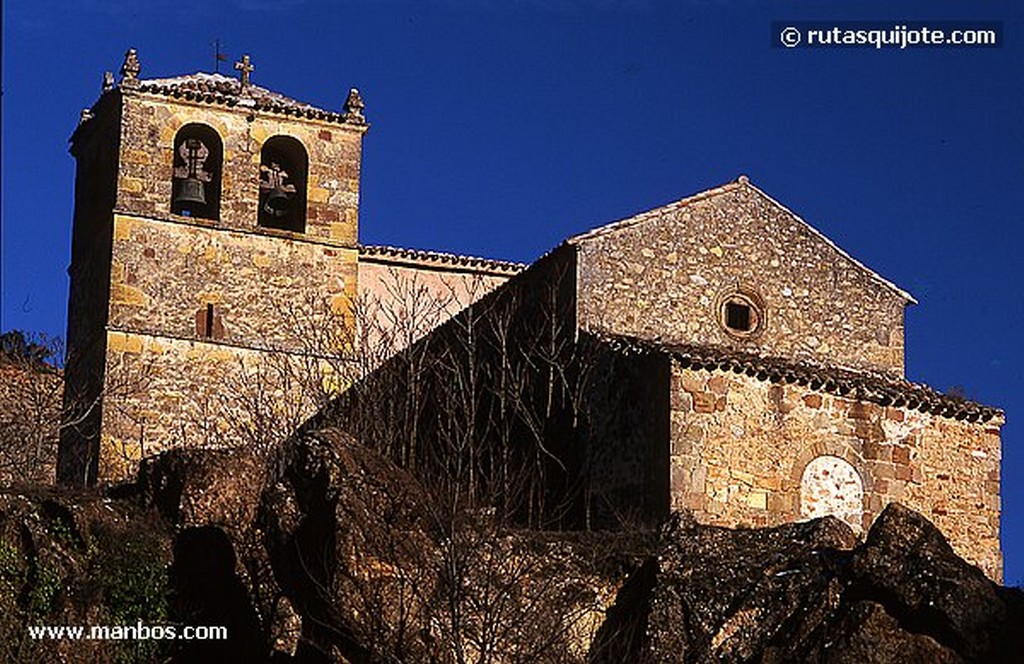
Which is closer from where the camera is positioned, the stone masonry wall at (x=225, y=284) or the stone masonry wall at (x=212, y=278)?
the stone masonry wall at (x=212, y=278)

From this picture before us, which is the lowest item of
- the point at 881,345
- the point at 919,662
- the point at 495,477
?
the point at 919,662

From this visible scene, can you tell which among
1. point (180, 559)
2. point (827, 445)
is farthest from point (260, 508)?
point (827, 445)

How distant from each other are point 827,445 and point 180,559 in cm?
925

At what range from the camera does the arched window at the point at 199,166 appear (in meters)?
35.9

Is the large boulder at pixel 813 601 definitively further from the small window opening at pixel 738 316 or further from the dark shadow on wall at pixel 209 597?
the small window opening at pixel 738 316

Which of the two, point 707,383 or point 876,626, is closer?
point 876,626

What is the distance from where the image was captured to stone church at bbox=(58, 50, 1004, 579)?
28281 millimetres

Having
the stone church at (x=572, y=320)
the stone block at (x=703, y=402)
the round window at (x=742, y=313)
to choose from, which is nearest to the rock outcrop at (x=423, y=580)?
the stone block at (x=703, y=402)

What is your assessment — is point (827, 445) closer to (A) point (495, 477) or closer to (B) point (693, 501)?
(B) point (693, 501)

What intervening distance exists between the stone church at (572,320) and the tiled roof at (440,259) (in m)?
0.05

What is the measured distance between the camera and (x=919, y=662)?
19.9m

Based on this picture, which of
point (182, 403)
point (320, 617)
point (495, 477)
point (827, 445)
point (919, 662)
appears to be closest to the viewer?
point (919, 662)

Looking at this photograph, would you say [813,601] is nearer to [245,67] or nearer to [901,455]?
[901,455]

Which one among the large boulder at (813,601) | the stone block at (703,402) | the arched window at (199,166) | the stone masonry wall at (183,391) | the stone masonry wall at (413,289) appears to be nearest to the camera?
the large boulder at (813,601)
